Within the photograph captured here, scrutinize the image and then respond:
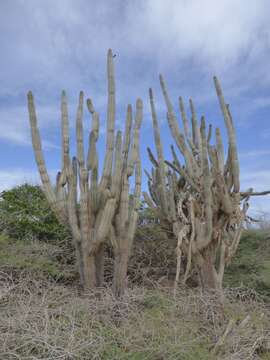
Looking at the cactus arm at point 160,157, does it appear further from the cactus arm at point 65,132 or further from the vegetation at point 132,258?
the cactus arm at point 65,132

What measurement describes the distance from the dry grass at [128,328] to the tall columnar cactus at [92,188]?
58 cm

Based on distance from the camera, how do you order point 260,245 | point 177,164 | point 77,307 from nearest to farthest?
point 77,307 → point 177,164 → point 260,245

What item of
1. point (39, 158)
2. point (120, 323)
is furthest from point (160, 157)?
point (120, 323)

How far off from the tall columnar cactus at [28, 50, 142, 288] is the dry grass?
23.0 inches

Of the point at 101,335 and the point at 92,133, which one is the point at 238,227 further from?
the point at 101,335

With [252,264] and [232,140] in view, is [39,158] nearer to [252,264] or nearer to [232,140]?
[232,140]

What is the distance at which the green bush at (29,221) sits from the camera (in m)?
6.52

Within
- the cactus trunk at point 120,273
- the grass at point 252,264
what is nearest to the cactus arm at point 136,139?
the cactus trunk at point 120,273

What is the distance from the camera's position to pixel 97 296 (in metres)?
4.11

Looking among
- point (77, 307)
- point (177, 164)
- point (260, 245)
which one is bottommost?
point (77, 307)

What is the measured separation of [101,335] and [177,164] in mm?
3162

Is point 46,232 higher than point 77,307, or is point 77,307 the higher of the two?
point 46,232

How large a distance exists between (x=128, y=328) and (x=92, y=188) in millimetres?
1902

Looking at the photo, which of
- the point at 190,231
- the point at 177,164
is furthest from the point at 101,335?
the point at 177,164
